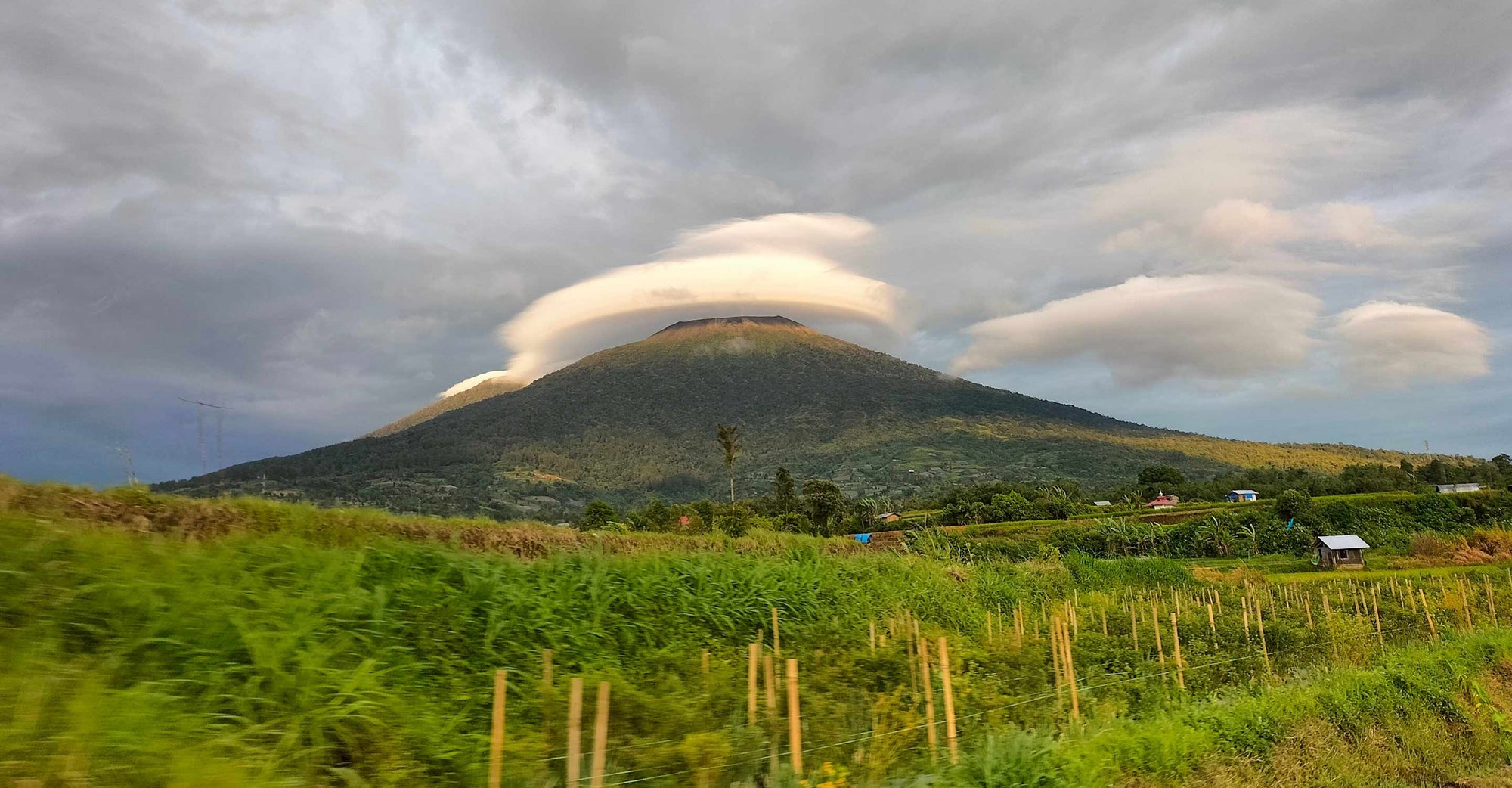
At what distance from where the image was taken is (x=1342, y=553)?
37.2 meters

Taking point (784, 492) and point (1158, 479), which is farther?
point (1158, 479)

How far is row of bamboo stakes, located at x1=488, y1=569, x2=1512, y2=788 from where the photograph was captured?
4.99 m

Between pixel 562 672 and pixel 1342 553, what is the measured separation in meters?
41.8

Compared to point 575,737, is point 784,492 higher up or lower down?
higher up

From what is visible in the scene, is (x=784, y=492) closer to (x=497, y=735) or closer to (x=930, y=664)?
(x=930, y=664)

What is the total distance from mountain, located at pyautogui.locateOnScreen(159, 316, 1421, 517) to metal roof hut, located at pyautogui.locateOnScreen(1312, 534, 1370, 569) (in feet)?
194

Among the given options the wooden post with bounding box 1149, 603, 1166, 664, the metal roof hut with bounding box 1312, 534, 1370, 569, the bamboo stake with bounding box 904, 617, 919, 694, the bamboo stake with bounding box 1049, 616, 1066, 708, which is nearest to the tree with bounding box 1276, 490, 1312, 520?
the metal roof hut with bounding box 1312, 534, 1370, 569

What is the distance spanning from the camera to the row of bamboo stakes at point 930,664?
4.99 m

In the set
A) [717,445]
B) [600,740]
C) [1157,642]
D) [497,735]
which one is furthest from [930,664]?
[717,445]

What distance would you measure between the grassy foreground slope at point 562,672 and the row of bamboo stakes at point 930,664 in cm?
19

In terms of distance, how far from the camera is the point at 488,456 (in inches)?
4825

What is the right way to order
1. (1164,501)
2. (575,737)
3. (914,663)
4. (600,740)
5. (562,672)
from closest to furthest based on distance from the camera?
(575,737) → (600,740) → (562,672) → (914,663) → (1164,501)

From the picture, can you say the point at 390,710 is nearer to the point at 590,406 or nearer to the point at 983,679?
the point at 983,679

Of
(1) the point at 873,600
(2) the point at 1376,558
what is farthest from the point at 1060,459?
(1) the point at 873,600
